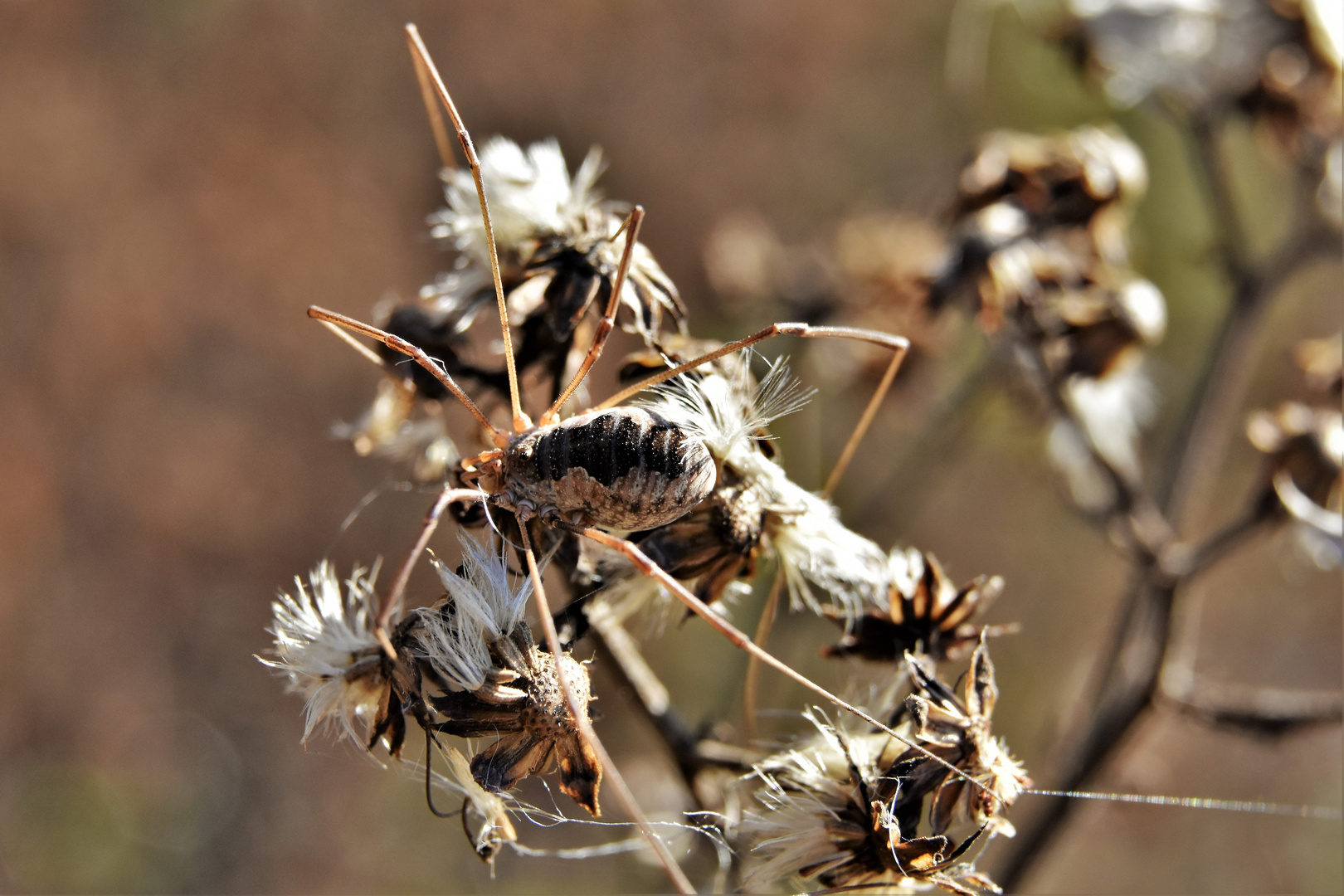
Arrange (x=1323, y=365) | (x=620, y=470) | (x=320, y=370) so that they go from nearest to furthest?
(x=620, y=470), (x=1323, y=365), (x=320, y=370)

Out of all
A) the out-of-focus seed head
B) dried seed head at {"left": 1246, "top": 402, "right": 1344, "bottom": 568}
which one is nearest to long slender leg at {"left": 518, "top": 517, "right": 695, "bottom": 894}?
dried seed head at {"left": 1246, "top": 402, "right": 1344, "bottom": 568}

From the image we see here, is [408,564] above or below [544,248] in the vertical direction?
below

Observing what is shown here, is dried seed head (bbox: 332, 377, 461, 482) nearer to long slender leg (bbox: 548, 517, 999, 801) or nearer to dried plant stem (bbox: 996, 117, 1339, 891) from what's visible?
long slender leg (bbox: 548, 517, 999, 801)

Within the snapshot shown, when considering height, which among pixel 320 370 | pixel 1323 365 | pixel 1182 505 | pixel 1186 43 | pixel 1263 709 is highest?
pixel 1186 43

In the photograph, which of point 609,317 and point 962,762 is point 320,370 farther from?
point 962,762

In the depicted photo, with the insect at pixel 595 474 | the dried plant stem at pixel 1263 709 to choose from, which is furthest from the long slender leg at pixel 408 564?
the dried plant stem at pixel 1263 709

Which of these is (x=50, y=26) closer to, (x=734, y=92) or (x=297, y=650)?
(x=734, y=92)

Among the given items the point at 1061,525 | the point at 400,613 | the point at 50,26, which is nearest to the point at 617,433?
the point at 400,613

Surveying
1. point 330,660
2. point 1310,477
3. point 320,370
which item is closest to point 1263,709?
point 1310,477
